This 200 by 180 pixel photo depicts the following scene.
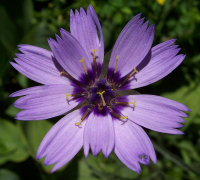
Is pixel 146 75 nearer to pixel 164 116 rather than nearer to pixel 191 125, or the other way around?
pixel 164 116

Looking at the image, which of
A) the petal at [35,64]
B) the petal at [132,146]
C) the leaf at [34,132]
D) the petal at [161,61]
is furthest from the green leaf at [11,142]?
the petal at [161,61]

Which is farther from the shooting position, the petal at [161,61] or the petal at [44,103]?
the petal at [161,61]

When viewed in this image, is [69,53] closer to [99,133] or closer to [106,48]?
[99,133]

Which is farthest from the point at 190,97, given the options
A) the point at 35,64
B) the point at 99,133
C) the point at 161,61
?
the point at 35,64

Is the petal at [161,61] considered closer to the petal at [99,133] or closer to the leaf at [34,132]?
the petal at [99,133]

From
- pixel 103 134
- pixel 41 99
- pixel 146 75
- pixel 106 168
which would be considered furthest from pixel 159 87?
pixel 41 99

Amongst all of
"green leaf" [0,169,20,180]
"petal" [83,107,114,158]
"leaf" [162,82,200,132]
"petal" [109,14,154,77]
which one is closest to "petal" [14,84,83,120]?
"petal" [83,107,114,158]

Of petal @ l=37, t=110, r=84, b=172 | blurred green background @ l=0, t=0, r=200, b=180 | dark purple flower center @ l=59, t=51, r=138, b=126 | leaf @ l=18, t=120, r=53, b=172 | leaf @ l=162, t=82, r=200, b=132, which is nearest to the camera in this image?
petal @ l=37, t=110, r=84, b=172

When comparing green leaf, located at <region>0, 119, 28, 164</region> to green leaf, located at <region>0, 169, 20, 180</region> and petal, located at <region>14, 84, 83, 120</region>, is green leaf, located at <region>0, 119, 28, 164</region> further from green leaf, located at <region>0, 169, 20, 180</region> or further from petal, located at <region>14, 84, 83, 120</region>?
petal, located at <region>14, 84, 83, 120</region>
